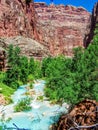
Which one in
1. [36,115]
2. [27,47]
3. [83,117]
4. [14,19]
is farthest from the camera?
[14,19]

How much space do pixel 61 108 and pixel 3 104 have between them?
790 centimetres

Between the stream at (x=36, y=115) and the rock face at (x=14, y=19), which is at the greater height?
the rock face at (x=14, y=19)

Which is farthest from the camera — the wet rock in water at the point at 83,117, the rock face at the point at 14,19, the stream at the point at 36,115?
the rock face at the point at 14,19

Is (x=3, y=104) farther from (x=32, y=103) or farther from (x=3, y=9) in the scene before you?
(x=3, y=9)

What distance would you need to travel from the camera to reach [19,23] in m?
115

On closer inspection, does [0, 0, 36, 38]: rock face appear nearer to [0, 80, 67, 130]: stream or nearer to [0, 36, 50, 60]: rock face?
[0, 36, 50, 60]: rock face

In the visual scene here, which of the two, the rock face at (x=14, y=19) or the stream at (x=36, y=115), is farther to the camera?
the rock face at (x=14, y=19)

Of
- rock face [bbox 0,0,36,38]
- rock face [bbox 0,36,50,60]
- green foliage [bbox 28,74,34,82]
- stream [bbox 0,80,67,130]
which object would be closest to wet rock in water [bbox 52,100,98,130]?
stream [bbox 0,80,67,130]

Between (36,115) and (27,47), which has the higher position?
(27,47)

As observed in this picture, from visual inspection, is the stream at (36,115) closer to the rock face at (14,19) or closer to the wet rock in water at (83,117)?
the wet rock in water at (83,117)

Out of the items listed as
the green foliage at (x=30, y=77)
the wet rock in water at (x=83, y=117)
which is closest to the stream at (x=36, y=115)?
the wet rock in water at (x=83, y=117)

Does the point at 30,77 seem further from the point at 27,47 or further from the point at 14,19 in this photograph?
the point at 14,19

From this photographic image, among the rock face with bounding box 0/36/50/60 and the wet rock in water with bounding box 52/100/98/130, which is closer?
the wet rock in water with bounding box 52/100/98/130

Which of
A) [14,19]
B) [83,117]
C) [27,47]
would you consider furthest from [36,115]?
[14,19]
